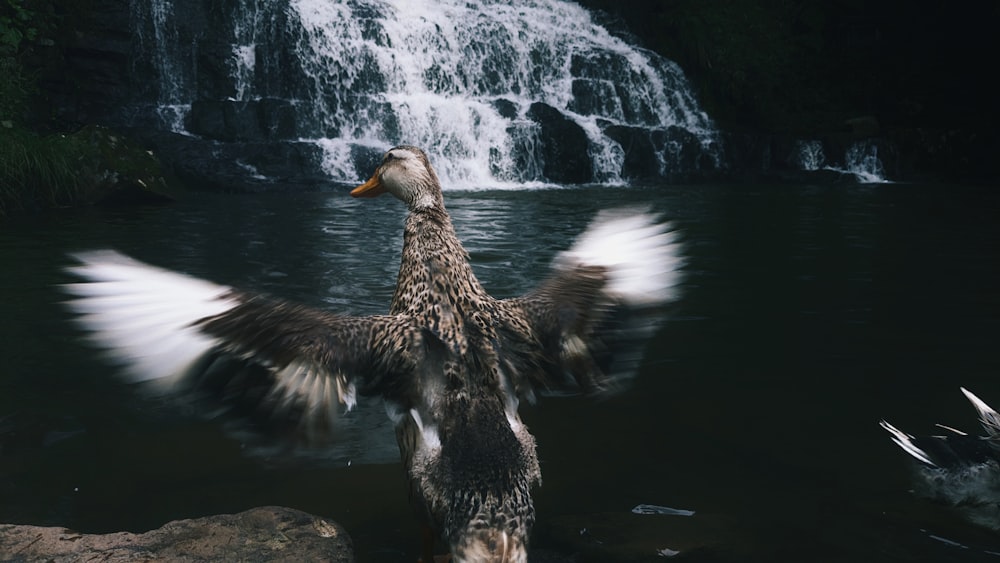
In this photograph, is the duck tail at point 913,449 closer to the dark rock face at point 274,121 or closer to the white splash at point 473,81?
the dark rock face at point 274,121

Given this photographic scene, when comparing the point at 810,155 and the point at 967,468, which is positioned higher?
the point at 810,155

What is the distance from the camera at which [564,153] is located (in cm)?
1923

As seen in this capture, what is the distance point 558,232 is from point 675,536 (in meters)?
7.69

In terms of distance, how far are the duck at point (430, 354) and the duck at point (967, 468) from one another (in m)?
1.16

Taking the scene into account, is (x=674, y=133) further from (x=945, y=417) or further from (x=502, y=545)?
(x=502, y=545)

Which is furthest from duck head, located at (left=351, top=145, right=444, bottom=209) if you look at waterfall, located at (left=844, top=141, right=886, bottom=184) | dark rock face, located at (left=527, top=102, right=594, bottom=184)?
waterfall, located at (left=844, top=141, right=886, bottom=184)

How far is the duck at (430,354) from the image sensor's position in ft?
7.95

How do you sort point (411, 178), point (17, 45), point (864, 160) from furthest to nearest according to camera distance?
Answer: point (864, 160), point (17, 45), point (411, 178)

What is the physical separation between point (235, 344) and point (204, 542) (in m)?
0.67

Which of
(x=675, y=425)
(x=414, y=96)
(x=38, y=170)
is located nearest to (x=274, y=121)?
(x=414, y=96)

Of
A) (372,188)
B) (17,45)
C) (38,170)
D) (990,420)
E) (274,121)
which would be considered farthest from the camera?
(274,121)

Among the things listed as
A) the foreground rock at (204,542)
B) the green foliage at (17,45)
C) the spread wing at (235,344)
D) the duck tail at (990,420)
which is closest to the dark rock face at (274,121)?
the green foliage at (17,45)

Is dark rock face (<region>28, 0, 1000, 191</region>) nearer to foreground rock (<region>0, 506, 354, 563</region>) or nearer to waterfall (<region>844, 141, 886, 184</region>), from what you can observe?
waterfall (<region>844, 141, 886, 184</region>)

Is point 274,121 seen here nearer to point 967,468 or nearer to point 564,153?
point 564,153
